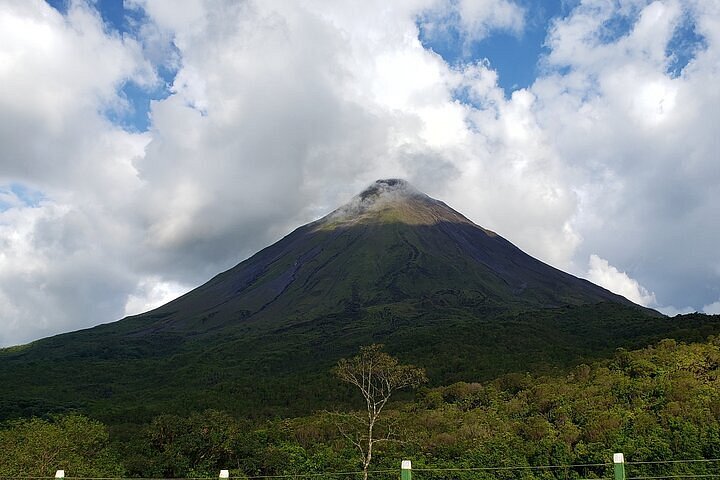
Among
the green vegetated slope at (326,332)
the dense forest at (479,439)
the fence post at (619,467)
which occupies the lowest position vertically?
the dense forest at (479,439)

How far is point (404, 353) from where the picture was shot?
89.2m

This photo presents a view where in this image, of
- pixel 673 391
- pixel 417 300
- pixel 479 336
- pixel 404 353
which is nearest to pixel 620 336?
pixel 479 336

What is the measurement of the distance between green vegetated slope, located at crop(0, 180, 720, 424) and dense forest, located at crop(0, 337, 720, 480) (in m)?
19.6

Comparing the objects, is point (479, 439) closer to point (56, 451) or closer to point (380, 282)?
point (56, 451)

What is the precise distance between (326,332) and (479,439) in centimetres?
8758

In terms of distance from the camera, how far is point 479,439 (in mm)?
39000

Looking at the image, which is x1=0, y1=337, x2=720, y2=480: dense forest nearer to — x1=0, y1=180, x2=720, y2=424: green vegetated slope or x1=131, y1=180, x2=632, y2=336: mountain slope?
x1=0, y1=180, x2=720, y2=424: green vegetated slope

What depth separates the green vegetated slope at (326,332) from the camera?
254 ft

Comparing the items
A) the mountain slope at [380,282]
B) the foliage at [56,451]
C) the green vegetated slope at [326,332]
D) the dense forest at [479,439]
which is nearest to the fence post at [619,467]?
the dense forest at [479,439]

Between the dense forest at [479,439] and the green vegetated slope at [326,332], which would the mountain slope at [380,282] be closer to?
the green vegetated slope at [326,332]

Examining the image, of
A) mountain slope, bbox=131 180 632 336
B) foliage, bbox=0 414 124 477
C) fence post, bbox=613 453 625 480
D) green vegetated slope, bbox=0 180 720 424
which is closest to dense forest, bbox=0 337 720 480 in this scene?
foliage, bbox=0 414 124 477

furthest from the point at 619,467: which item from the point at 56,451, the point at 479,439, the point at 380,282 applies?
the point at 380,282

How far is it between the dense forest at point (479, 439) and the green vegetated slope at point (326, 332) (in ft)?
64.4

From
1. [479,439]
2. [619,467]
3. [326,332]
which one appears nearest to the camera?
[619,467]
